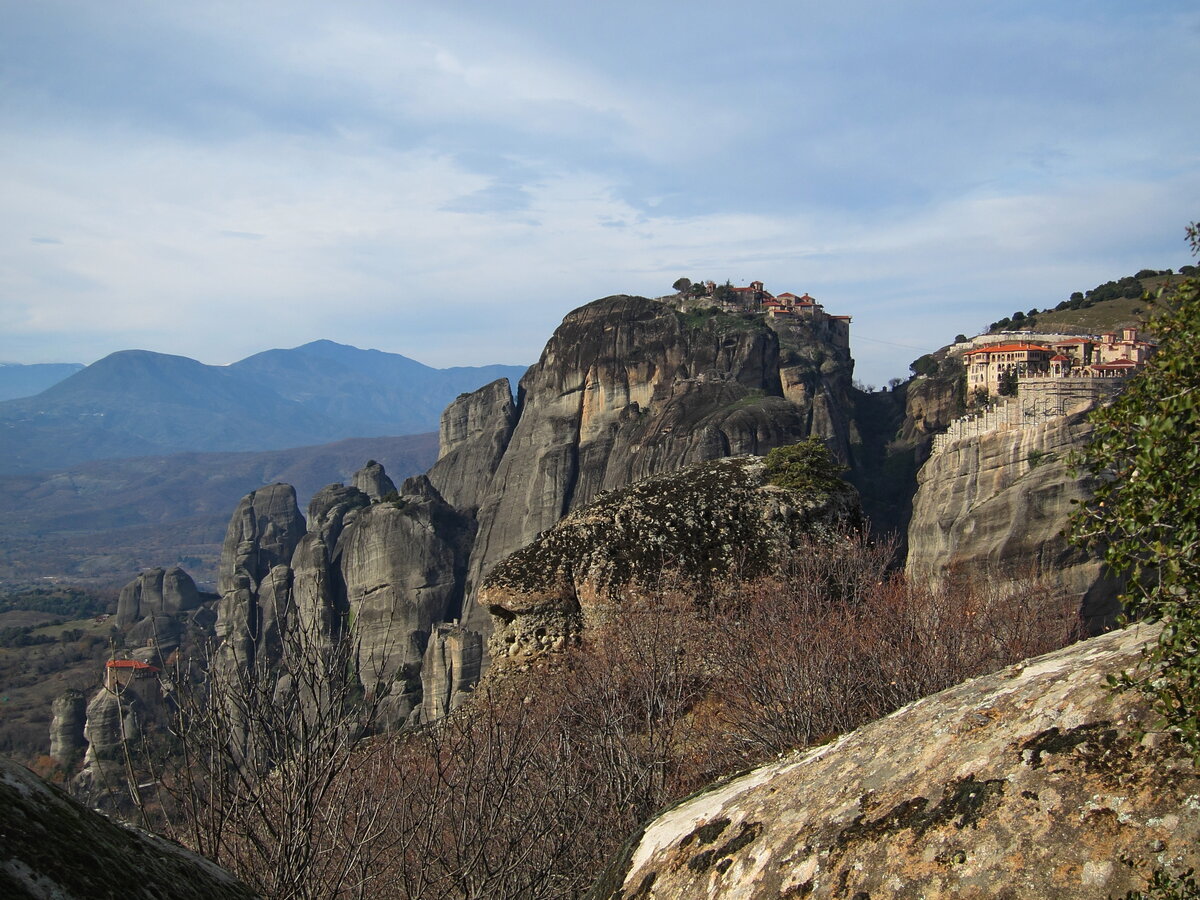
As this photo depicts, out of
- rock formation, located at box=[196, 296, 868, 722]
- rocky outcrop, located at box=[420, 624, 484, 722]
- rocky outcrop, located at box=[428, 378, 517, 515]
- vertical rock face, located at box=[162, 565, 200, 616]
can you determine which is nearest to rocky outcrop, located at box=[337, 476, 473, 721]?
rock formation, located at box=[196, 296, 868, 722]

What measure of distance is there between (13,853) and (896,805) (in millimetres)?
6062

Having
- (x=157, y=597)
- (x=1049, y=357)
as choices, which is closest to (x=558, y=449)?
(x=1049, y=357)

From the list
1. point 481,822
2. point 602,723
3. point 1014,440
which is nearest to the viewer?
point 481,822

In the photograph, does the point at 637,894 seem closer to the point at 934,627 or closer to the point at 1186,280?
the point at 1186,280

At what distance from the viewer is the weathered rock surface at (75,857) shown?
206 inches

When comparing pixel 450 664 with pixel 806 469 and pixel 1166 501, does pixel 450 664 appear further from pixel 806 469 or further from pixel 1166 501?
pixel 1166 501

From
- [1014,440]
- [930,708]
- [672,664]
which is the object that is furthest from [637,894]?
[1014,440]

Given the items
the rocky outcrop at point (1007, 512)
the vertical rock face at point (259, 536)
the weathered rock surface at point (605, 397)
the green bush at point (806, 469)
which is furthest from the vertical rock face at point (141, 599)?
the green bush at point (806, 469)

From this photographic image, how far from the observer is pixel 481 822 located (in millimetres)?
11594

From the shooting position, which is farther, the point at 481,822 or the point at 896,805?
the point at 481,822

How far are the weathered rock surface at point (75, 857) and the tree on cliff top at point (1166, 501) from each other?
6.29 meters

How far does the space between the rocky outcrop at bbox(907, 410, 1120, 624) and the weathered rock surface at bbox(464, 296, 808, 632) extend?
31.6 m

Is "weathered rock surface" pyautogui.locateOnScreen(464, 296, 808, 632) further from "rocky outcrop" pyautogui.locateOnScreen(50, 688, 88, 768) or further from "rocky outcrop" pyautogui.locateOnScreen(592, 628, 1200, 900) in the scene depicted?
"rocky outcrop" pyautogui.locateOnScreen(592, 628, 1200, 900)

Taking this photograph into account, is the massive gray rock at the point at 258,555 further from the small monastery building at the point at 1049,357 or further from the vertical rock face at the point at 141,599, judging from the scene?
the small monastery building at the point at 1049,357
